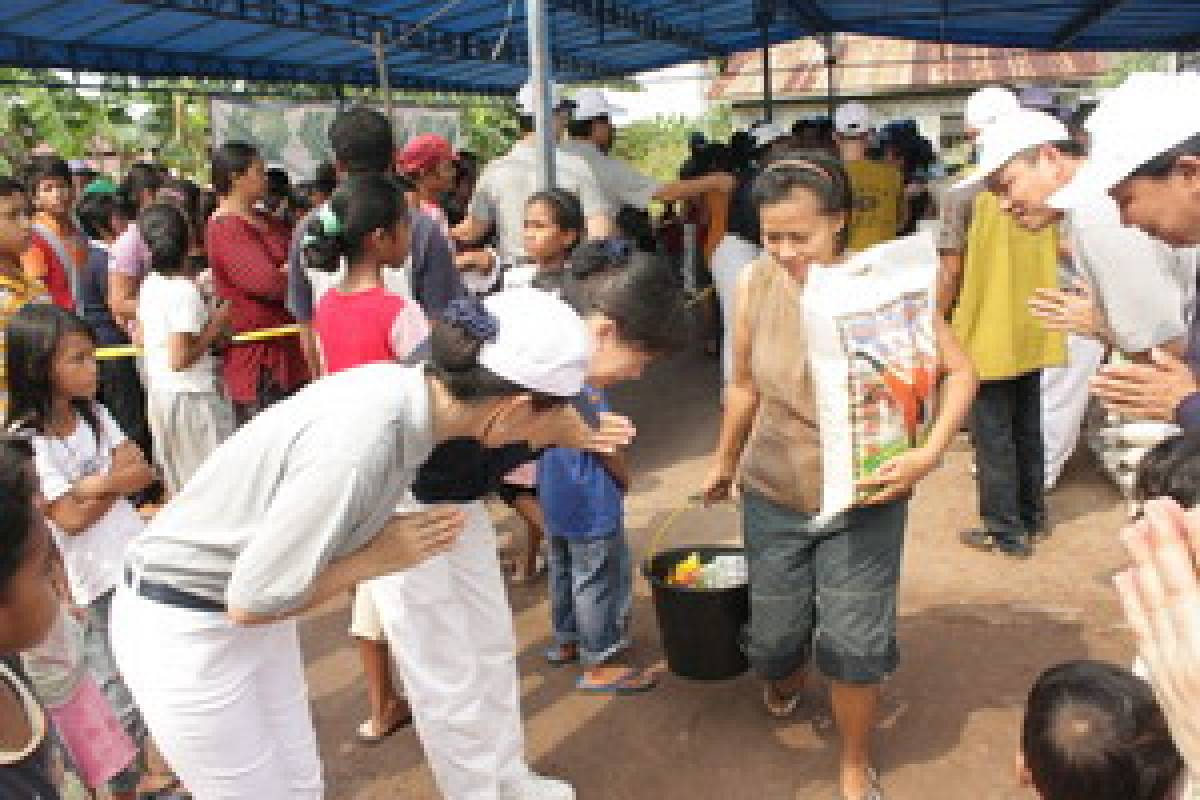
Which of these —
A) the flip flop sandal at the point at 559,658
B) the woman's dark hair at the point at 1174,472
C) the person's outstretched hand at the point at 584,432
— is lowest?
the flip flop sandal at the point at 559,658

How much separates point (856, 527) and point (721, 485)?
44 centimetres

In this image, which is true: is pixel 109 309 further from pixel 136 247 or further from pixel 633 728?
pixel 633 728

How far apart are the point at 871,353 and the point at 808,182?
0.46 meters

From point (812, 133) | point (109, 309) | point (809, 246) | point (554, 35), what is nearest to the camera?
point (809, 246)

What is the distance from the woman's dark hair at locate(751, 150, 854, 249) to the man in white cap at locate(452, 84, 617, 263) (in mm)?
2166

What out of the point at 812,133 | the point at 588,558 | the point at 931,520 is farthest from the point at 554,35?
the point at 588,558

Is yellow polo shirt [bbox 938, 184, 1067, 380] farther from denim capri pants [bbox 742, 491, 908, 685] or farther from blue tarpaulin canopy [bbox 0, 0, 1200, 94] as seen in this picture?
blue tarpaulin canopy [bbox 0, 0, 1200, 94]

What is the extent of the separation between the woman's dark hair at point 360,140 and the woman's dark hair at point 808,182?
1590mm

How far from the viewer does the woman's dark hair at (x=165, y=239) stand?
12.8ft

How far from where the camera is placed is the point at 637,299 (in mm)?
2262

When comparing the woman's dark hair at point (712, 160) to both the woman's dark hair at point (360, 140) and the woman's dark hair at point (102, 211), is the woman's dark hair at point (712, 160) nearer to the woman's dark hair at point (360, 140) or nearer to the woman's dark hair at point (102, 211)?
the woman's dark hair at point (102, 211)

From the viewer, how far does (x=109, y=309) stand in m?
5.45

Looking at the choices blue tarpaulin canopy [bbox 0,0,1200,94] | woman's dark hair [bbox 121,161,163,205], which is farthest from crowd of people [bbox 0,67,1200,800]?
blue tarpaulin canopy [bbox 0,0,1200,94]

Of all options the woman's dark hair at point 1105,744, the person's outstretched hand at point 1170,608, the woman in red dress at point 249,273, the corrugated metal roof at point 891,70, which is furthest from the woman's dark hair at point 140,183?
the corrugated metal roof at point 891,70
